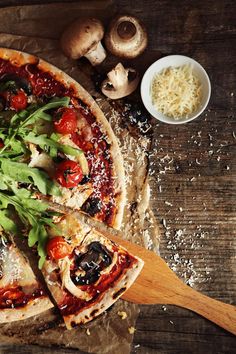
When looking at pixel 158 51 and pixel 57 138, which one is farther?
pixel 158 51

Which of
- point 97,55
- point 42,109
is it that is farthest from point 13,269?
point 97,55

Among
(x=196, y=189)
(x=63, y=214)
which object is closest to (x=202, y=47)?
(x=196, y=189)

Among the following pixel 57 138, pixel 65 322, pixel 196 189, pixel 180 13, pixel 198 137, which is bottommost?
pixel 65 322

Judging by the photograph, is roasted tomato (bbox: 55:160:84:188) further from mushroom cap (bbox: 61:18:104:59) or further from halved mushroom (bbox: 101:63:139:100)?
A: mushroom cap (bbox: 61:18:104:59)

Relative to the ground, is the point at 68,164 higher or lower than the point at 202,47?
lower

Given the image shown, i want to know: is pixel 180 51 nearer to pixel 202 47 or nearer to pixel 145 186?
pixel 202 47

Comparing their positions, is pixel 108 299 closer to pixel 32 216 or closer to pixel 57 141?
pixel 32 216
